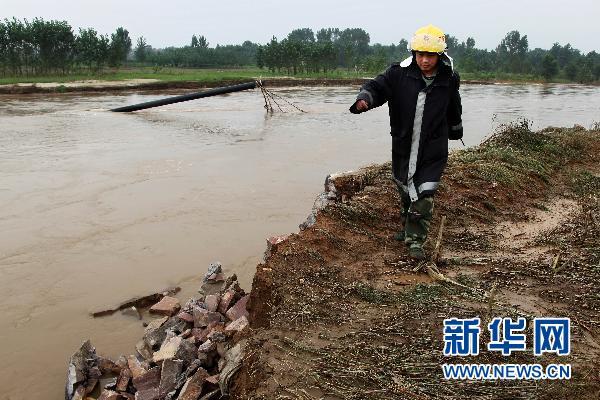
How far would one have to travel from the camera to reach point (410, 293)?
3023mm

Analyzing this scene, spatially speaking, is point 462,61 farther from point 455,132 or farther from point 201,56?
point 455,132

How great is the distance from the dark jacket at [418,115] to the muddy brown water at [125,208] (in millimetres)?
2347

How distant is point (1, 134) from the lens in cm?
1391

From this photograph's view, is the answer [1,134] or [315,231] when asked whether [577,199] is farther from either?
[1,134]

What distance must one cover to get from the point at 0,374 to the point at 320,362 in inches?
111

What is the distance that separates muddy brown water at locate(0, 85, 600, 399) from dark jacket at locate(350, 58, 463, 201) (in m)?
2.35

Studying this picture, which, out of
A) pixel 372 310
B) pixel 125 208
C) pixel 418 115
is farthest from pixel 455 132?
pixel 125 208

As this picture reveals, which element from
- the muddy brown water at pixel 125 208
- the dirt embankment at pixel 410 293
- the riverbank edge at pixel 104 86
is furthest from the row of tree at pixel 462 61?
the dirt embankment at pixel 410 293

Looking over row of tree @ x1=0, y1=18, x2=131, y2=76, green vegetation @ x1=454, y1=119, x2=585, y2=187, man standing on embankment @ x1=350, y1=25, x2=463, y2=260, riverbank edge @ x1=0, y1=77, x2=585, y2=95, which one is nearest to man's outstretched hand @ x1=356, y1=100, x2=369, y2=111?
man standing on embankment @ x1=350, y1=25, x2=463, y2=260

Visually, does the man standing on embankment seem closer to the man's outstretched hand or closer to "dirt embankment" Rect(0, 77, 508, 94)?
the man's outstretched hand

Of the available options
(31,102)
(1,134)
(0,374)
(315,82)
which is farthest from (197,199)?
(315,82)

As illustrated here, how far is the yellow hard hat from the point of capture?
309 centimetres

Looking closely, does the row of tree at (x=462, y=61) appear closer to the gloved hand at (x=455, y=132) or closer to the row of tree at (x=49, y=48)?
the row of tree at (x=49, y=48)

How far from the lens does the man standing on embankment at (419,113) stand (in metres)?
3.21
